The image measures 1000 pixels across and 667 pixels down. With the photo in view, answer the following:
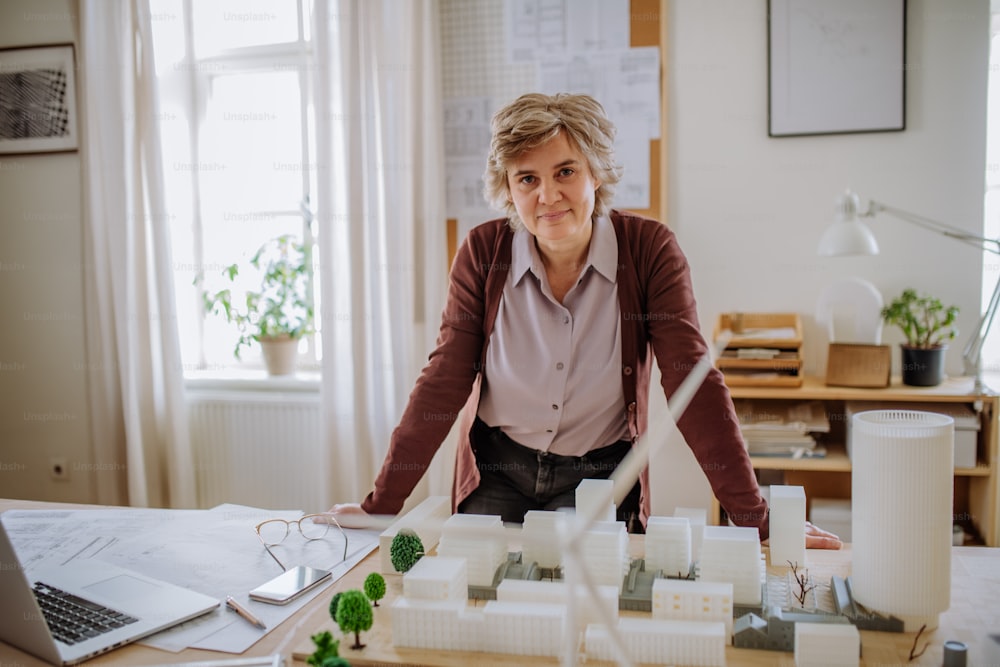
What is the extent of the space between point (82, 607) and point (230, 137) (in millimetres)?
2687

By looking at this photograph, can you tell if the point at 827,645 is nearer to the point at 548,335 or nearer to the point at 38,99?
the point at 548,335

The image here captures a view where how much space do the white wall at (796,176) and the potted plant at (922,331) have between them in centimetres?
8

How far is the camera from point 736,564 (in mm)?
1163

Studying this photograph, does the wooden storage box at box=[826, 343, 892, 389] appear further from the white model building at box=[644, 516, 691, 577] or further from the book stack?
the white model building at box=[644, 516, 691, 577]

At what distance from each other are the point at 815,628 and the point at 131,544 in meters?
1.25

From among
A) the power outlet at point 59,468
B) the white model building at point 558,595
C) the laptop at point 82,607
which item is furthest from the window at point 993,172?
the power outlet at point 59,468

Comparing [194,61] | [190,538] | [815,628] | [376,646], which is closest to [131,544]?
[190,538]

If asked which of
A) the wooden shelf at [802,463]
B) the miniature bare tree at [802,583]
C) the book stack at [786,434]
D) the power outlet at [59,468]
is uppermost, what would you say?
the miniature bare tree at [802,583]

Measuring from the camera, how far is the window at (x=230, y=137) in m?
3.44

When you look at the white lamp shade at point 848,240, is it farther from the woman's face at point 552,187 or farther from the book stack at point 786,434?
the woman's face at point 552,187

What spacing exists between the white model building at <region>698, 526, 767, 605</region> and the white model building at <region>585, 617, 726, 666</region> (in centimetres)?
12

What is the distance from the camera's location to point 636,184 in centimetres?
304

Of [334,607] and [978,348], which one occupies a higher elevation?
[978,348]

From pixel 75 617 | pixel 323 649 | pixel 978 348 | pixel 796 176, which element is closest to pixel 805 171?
pixel 796 176
